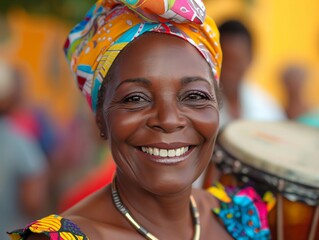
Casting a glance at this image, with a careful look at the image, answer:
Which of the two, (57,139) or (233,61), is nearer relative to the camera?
(233,61)

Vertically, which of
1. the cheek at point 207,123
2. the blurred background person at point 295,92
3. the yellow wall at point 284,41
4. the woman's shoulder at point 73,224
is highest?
the cheek at point 207,123

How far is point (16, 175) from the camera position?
16.0ft

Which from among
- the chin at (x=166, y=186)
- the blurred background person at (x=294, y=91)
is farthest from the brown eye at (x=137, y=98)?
the blurred background person at (x=294, y=91)

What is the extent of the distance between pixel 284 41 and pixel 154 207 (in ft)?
30.0

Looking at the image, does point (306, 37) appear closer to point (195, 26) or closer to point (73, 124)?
point (73, 124)

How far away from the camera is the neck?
94.5 inches

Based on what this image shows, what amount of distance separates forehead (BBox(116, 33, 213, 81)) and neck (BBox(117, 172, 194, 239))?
45 cm

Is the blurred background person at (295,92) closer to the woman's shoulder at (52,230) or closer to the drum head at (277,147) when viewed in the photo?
the drum head at (277,147)

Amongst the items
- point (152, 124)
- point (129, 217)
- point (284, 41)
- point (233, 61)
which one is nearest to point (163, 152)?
point (152, 124)

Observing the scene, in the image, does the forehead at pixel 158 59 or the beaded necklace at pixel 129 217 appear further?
the beaded necklace at pixel 129 217

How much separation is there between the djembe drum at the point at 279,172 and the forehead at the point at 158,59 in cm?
81

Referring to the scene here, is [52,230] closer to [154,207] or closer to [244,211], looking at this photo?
[154,207]

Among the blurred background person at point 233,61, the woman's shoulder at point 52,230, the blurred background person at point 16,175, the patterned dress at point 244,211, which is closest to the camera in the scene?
the woman's shoulder at point 52,230

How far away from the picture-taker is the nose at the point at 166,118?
217 cm
